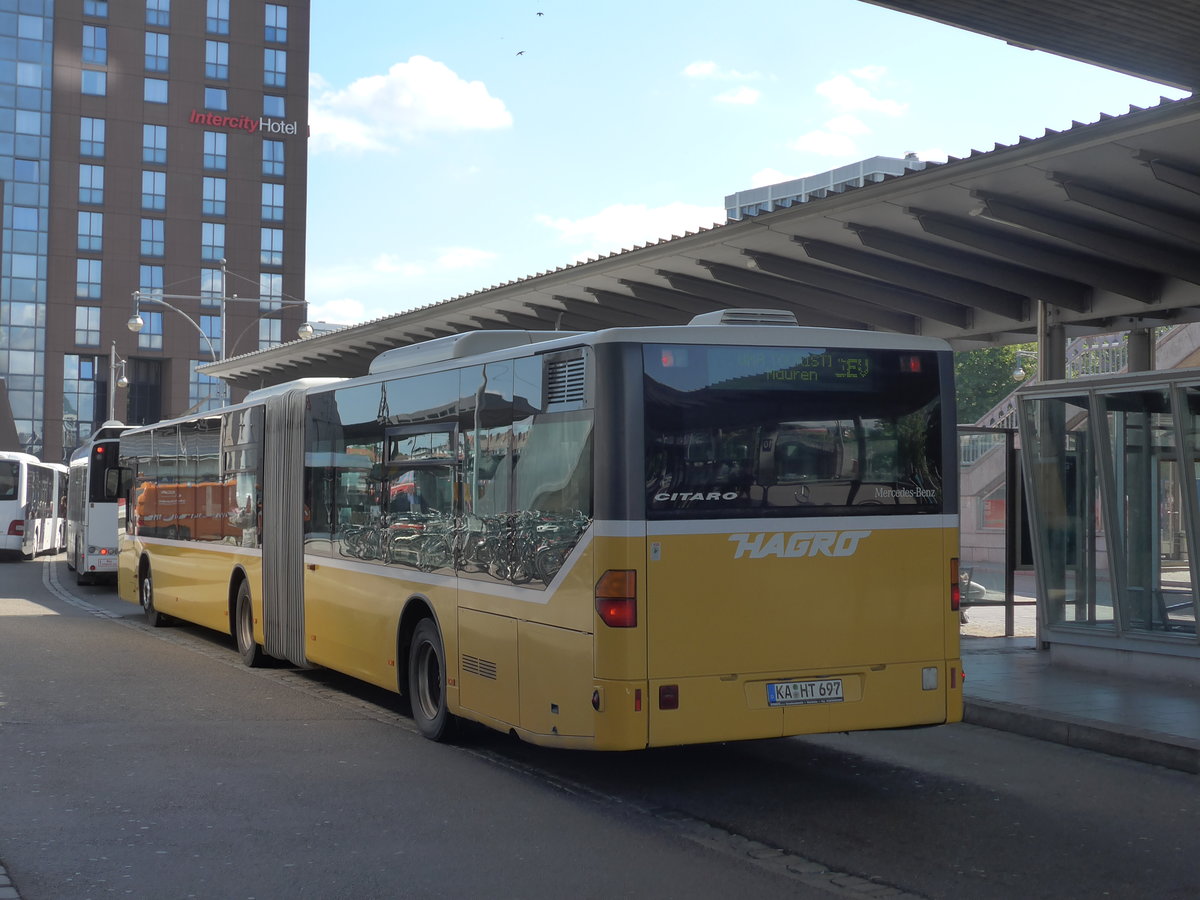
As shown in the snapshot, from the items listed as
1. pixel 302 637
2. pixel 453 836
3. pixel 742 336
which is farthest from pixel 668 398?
pixel 302 637

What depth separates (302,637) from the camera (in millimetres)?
12859

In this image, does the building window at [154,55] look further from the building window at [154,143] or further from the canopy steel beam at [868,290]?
the canopy steel beam at [868,290]

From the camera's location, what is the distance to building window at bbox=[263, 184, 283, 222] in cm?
8800

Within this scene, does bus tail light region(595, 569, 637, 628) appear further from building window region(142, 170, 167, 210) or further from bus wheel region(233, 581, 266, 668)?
building window region(142, 170, 167, 210)

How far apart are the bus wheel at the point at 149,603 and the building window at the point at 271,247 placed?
229ft

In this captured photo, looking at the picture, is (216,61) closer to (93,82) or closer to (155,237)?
(93,82)

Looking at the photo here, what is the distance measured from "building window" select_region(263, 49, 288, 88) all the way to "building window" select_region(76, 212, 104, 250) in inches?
531

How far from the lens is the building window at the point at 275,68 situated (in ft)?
292

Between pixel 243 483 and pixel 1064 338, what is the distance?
877 cm

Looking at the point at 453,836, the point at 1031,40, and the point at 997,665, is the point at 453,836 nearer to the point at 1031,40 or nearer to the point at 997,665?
the point at 1031,40

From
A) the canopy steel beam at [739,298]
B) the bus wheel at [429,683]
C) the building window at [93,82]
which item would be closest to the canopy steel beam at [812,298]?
the canopy steel beam at [739,298]

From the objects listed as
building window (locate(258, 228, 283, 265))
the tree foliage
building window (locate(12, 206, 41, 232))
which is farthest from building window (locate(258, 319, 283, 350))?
the tree foliage

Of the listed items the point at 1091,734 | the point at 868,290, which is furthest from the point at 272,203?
the point at 1091,734

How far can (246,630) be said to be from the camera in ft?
48.6
